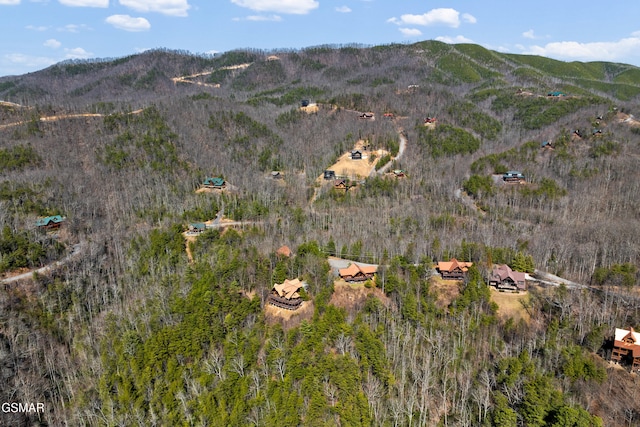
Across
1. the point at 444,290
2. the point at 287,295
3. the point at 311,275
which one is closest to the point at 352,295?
the point at 311,275

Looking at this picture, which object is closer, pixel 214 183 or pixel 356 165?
pixel 214 183

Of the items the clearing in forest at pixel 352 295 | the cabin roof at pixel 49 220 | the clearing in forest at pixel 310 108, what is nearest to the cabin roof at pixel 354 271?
the clearing in forest at pixel 352 295

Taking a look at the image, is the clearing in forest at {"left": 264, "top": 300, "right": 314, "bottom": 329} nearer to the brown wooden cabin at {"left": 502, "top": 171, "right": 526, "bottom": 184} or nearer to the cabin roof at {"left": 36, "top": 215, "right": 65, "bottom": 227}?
the cabin roof at {"left": 36, "top": 215, "right": 65, "bottom": 227}

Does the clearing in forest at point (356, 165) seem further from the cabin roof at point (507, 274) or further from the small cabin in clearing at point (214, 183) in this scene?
the cabin roof at point (507, 274)

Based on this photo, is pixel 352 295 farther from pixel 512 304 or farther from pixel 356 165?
pixel 356 165

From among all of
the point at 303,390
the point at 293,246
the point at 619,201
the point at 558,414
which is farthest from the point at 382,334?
the point at 619,201

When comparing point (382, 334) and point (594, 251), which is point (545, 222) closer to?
point (594, 251)
